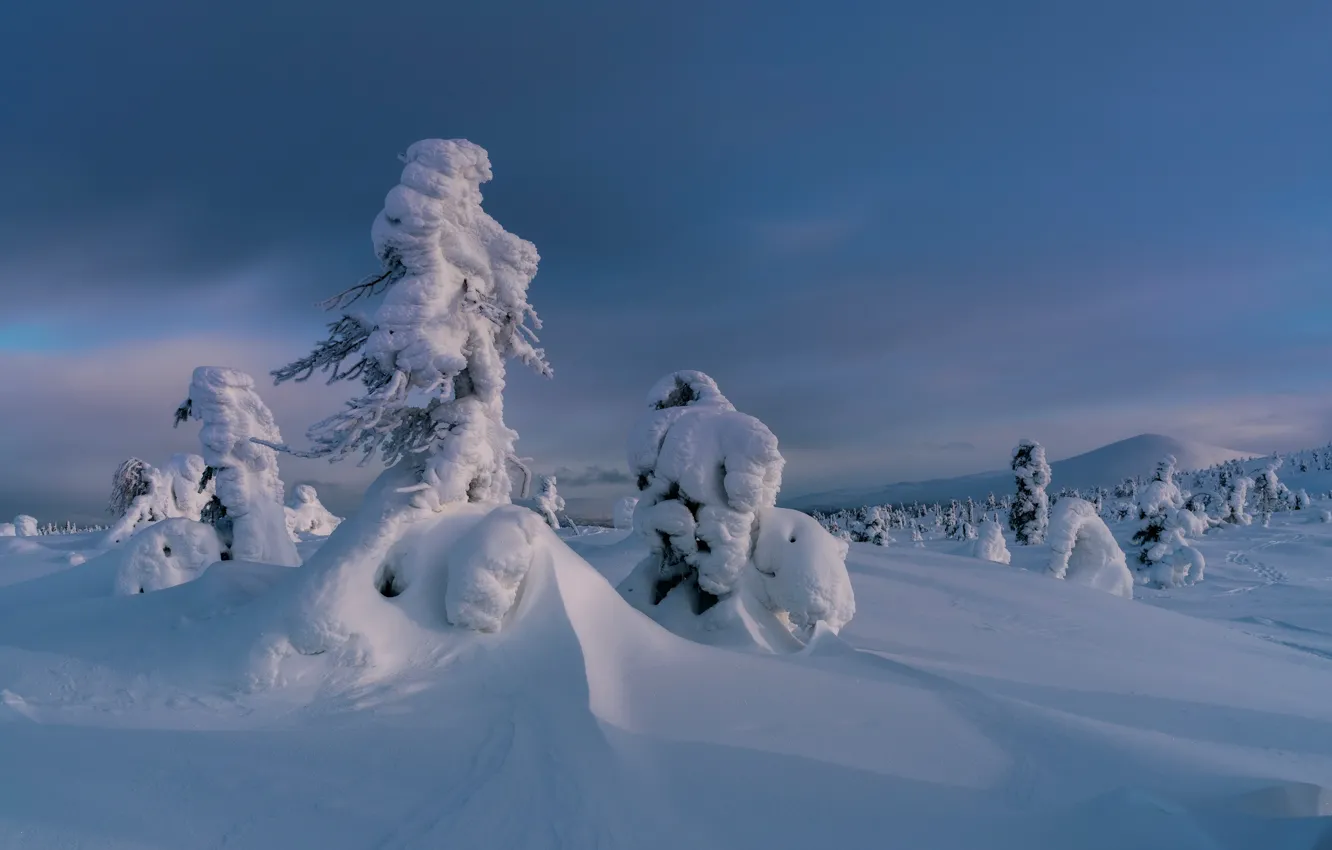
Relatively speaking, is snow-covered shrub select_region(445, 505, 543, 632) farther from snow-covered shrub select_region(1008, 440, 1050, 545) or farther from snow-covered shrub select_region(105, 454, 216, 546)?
snow-covered shrub select_region(1008, 440, 1050, 545)

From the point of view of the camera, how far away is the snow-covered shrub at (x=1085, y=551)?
25.4 m

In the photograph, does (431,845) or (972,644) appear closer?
(431,845)

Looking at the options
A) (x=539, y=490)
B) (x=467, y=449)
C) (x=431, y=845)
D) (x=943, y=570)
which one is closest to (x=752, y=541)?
(x=467, y=449)

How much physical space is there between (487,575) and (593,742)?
2.88m

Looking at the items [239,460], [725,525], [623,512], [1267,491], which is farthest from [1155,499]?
[1267,491]

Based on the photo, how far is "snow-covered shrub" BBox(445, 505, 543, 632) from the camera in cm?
931

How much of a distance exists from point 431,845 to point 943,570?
733 inches

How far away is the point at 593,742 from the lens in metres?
7.37

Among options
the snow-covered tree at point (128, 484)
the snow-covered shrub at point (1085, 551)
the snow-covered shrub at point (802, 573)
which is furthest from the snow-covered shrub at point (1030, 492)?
the snow-covered tree at point (128, 484)

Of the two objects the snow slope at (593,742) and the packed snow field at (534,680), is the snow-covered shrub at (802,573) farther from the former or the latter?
the snow slope at (593,742)

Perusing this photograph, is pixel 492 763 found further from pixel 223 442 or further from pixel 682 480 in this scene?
pixel 223 442

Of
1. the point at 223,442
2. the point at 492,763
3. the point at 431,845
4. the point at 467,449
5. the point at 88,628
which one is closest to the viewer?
the point at 431,845

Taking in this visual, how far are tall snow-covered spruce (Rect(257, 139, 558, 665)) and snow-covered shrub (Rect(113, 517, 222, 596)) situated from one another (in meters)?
8.40

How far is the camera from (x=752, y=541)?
484 inches
